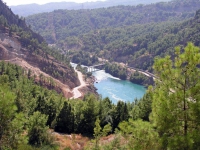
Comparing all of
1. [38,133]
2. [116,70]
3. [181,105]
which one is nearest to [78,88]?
[116,70]

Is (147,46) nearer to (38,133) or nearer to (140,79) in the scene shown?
(140,79)

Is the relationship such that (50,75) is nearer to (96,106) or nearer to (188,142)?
(96,106)

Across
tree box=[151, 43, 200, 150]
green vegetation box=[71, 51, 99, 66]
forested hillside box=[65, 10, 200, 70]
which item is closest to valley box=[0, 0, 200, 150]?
tree box=[151, 43, 200, 150]

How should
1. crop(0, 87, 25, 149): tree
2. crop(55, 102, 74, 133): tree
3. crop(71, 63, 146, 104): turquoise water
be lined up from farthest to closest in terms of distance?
crop(71, 63, 146, 104): turquoise water → crop(55, 102, 74, 133): tree → crop(0, 87, 25, 149): tree

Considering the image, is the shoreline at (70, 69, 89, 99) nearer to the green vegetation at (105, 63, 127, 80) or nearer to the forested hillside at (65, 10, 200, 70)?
the green vegetation at (105, 63, 127, 80)

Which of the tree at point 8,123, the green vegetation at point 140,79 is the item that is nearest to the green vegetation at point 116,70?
the green vegetation at point 140,79

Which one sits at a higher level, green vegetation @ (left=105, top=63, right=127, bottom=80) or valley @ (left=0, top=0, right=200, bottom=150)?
valley @ (left=0, top=0, right=200, bottom=150)
